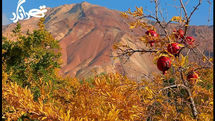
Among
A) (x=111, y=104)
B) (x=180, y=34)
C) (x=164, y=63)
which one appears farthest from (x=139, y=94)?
(x=180, y=34)

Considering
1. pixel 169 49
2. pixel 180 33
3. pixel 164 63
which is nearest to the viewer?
pixel 164 63

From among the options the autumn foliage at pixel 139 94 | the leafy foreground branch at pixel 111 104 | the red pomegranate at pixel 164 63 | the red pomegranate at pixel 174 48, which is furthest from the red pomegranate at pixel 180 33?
the leafy foreground branch at pixel 111 104

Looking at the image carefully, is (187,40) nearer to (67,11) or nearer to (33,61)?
(33,61)

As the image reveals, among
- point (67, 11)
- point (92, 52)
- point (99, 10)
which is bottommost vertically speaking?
point (92, 52)

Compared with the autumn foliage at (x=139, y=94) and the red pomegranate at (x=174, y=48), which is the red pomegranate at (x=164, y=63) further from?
the red pomegranate at (x=174, y=48)

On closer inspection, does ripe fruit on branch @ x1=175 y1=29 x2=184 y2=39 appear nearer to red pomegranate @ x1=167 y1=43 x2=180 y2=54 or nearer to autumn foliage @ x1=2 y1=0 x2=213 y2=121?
autumn foliage @ x1=2 y1=0 x2=213 y2=121

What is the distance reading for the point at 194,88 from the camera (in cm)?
197

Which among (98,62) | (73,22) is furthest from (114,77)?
(73,22)

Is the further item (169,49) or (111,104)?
(111,104)

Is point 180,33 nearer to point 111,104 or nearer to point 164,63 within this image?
point 164,63

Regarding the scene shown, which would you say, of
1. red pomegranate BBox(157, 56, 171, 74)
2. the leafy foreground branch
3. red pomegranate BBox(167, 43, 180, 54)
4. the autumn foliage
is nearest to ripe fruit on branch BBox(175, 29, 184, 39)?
the autumn foliage

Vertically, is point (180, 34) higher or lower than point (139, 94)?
higher

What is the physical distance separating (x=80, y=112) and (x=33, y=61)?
854 cm

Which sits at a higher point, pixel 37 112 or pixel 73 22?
pixel 73 22
